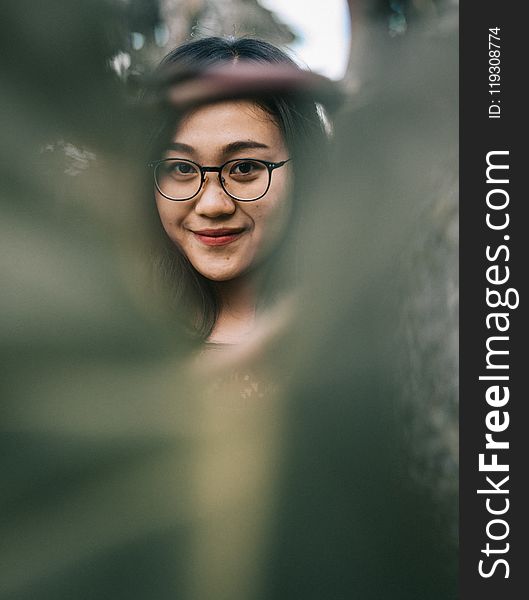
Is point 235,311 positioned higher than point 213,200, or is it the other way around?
point 213,200

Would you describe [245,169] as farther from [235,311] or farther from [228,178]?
[235,311]

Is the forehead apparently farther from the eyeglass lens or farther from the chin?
the chin

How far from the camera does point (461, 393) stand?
2.62ft

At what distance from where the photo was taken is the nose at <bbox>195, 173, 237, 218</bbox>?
0.77 meters

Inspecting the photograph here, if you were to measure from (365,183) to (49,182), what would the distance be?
0.40 meters

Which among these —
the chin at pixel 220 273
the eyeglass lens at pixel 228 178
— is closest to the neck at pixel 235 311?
the chin at pixel 220 273

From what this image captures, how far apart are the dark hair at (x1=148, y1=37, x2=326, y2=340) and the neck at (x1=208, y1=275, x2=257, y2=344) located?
0.01 meters

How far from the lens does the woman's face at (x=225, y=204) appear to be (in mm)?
770

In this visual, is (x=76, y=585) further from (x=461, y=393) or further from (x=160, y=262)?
(x=461, y=393)

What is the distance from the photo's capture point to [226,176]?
0.77m

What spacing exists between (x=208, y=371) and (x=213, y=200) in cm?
22

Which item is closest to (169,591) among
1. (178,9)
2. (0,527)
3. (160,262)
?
(0,527)

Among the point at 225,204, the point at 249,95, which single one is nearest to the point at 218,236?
the point at 225,204

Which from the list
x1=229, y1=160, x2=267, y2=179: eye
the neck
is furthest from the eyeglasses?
the neck
